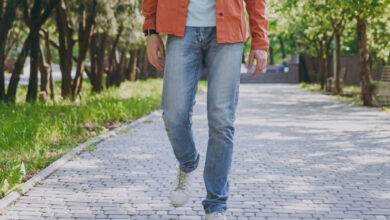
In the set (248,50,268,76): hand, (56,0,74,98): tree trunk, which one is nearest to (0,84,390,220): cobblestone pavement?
(248,50,268,76): hand

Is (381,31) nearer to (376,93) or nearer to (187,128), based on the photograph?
(376,93)

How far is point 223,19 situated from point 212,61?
0.28 metres

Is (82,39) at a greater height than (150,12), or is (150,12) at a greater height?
(150,12)

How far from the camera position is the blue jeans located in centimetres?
336

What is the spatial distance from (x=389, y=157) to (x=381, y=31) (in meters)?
14.5

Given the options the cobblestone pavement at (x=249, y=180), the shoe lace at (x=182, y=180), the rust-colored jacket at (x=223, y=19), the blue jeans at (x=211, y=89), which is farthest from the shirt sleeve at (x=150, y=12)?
the cobblestone pavement at (x=249, y=180)

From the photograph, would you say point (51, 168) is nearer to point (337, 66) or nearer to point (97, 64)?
point (97, 64)

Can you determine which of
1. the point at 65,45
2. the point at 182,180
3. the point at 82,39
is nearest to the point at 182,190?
the point at 182,180

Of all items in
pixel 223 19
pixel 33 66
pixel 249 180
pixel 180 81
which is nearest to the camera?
pixel 223 19

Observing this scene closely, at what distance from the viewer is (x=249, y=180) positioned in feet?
17.7

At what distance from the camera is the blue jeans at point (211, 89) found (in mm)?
3359

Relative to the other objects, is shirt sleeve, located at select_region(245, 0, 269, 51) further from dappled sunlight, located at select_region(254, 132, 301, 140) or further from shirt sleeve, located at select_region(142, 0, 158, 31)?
dappled sunlight, located at select_region(254, 132, 301, 140)

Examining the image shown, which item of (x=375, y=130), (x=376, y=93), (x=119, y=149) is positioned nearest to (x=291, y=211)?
(x=119, y=149)

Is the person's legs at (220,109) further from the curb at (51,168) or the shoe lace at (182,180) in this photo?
the curb at (51,168)
